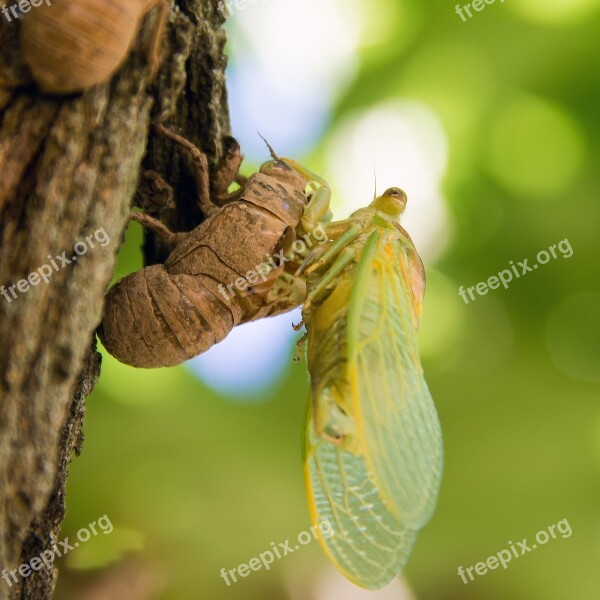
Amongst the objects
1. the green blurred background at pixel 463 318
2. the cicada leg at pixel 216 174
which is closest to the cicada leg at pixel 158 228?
the cicada leg at pixel 216 174

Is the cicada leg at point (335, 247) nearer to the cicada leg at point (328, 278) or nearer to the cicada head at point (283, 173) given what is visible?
the cicada leg at point (328, 278)

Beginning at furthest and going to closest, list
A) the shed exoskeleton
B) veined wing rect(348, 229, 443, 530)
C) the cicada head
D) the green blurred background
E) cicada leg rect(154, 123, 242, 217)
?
1. the green blurred background
2. the cicada head
3. cicada leg rect(154, 123, 242, 217)
4. the shed exoskeleton
5. veined wing rect(348, 229, 443, 530)

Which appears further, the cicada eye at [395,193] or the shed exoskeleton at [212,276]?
the cicada eye at [395,193]

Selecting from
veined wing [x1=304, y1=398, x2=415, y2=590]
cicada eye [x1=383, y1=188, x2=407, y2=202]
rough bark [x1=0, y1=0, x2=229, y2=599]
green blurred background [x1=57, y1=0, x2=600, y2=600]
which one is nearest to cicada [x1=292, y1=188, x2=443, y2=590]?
veined wing [x1=304, y1=398, x2=415, y2=590]

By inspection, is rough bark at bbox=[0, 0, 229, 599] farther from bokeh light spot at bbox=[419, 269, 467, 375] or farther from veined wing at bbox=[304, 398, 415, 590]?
bokeh light spot at bbox=[419, 269, 467, 375]

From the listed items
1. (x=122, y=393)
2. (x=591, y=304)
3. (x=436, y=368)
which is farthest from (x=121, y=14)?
(x=591, y=304)

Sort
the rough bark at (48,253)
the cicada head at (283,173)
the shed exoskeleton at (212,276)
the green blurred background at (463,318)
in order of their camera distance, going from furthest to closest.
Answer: the green blurred background at (463,318), the cicada head at (283,173), the shed exoskeleton at (212,276), the rough bark at (48,253)

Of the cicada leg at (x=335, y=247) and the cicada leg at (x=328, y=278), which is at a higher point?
the cicada leg at (x=335, y=247)
